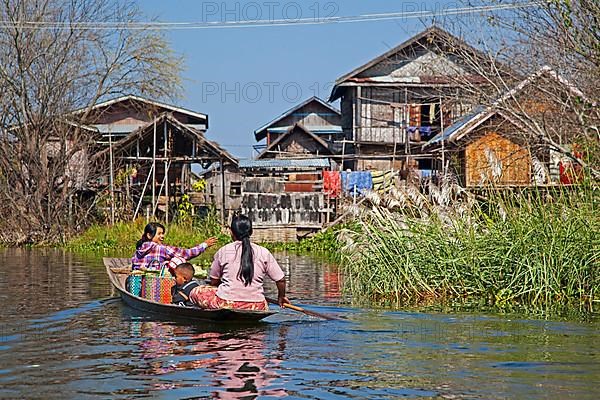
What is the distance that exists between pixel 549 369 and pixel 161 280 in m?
5.85

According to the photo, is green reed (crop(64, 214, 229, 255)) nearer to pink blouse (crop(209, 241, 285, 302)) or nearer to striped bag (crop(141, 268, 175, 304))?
striped bag (crop(141, 268, 175, 304))

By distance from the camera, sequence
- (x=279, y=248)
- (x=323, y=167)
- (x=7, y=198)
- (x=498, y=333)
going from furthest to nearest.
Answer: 1. (x=323, y=167)
2. (x=7, y=198)
3. (x=279, y=248)
4. (x=498, y=333)

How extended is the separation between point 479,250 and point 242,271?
3820 mm

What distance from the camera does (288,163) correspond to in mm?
35500

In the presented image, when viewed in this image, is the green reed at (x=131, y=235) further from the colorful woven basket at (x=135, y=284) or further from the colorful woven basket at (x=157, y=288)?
the colorful woven basket at (x=157, y=288)

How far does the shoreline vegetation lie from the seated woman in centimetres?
264

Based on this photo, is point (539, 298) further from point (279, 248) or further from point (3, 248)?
point (3, 248)

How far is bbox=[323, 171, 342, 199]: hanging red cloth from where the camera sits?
29.5m

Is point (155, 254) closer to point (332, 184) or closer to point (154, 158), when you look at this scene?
point (154, 158)

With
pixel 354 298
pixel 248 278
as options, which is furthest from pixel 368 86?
pixel 248 278

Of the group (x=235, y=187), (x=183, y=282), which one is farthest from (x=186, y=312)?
(x=235, y=187)

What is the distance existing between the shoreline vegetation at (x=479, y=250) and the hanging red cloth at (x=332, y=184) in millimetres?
15338

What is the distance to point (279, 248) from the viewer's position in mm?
27594

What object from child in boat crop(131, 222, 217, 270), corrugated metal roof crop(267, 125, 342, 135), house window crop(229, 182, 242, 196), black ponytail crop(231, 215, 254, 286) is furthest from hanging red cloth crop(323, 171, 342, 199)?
black ponytail crop(231, 215, 254, 286)
